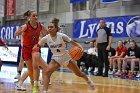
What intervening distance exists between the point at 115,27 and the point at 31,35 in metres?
9.77

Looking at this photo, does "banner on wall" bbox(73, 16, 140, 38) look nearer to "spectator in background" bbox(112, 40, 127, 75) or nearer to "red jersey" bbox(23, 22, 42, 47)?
"spectator in background" bbox(112, 40, 127, 75)

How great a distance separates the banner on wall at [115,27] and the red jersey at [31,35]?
353 inches

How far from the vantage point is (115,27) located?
1644 centimetres

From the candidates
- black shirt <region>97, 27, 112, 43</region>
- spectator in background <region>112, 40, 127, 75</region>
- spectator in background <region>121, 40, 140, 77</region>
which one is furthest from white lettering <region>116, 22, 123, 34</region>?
black shirt <region>97, 27, 112, 43</region>

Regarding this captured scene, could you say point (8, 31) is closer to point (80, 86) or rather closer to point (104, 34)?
point (104, 34)

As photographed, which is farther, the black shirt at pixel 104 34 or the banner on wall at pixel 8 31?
the banner on wall at pixel 8 31

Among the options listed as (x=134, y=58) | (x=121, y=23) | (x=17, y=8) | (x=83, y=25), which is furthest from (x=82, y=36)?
(x=17, y=8)

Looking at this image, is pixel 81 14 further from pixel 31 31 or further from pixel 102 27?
pixel 31 31

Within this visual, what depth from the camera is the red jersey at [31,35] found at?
284 inches

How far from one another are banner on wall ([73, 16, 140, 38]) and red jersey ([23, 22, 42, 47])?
29.4 ft

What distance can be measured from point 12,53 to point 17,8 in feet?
25.5

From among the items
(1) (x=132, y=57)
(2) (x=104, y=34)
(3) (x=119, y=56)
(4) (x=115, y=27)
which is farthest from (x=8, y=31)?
(2) (x=104, y=34)

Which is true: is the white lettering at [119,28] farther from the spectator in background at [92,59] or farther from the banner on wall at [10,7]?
the banner on wall at [10,7]

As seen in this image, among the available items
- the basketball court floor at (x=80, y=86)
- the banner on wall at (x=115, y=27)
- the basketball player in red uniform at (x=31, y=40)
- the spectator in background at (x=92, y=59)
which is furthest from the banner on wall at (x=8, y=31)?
the basketball player in red uniform at (x=31, y=40)
